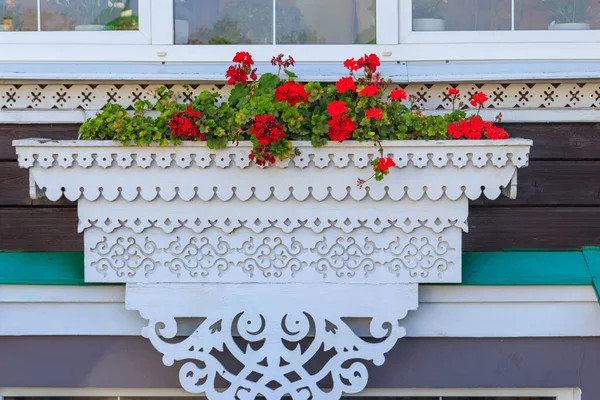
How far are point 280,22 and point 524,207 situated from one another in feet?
3.43

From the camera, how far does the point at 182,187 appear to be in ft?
7.83

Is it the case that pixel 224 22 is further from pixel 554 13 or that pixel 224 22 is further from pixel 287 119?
pixel 554 13

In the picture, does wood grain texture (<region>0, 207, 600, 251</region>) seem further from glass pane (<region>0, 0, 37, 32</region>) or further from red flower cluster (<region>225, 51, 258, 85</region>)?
red flower cluster (<region>225, 51, 258, 85</region>)

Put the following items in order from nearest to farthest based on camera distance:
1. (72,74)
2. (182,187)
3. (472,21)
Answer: (182,187) < (72,74) < (472,21)

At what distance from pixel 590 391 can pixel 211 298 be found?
1288 mm

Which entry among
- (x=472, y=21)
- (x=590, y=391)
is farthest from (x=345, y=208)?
(x=590, y=391)

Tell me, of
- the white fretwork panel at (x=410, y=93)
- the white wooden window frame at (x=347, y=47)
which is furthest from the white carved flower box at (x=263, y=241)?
the white wooden window frame at (x=347, y=47)

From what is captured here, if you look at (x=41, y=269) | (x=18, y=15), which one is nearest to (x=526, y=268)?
(x=41, y=269)

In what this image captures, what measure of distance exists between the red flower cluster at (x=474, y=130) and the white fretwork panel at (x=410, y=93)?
0.28 meters

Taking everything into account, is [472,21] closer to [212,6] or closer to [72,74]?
[212,6]

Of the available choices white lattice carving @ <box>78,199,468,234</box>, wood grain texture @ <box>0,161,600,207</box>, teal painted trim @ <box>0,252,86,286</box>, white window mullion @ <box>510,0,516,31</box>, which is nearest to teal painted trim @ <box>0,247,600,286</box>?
teal painted trim @ <box>0,252,86,286</box>

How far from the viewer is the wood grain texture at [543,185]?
2.68 m

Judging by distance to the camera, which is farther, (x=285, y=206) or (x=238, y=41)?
(x=238, y=41)

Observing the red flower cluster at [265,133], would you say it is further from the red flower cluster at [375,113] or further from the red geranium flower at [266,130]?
the red flower cluster at [375,113]
